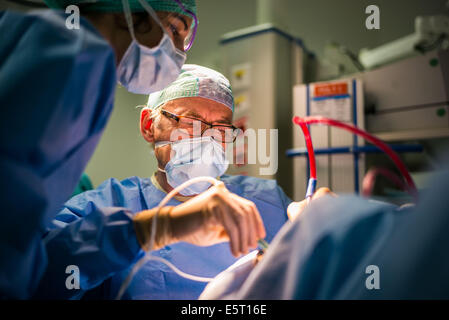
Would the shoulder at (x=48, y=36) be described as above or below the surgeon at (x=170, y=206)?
above

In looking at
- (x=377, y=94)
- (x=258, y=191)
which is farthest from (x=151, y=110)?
(x=377, y=94)

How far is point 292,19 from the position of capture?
264 cm

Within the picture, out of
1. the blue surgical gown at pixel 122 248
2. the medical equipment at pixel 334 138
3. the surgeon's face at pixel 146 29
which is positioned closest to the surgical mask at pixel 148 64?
the surgeon's face at pixel 146 29

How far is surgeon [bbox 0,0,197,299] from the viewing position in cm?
50

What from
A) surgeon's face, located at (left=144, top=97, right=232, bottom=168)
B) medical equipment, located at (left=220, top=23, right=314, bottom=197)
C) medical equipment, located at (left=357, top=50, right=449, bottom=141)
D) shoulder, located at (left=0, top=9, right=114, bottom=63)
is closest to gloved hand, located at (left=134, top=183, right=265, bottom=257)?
shoulder, located at (left=0, top=9, right=114, bottom=63)

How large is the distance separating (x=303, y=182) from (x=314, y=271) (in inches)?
61.8

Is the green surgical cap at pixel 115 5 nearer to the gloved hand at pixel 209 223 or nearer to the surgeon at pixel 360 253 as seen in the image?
the gloved hand at pixel 209 223

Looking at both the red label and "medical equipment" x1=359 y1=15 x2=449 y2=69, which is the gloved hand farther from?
"medical equipment" x1=359 y1=15 x2=449 y2=69

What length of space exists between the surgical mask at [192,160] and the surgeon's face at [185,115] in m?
0.03

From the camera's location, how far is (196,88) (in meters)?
1.13

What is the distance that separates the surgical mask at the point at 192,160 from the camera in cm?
104

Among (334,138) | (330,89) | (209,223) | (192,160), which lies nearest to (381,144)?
(209,223)

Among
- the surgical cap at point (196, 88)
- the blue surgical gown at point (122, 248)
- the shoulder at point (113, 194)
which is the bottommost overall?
the blue surgical gown at point (122, 248)

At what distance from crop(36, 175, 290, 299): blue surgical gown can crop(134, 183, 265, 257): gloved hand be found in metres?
0.06
